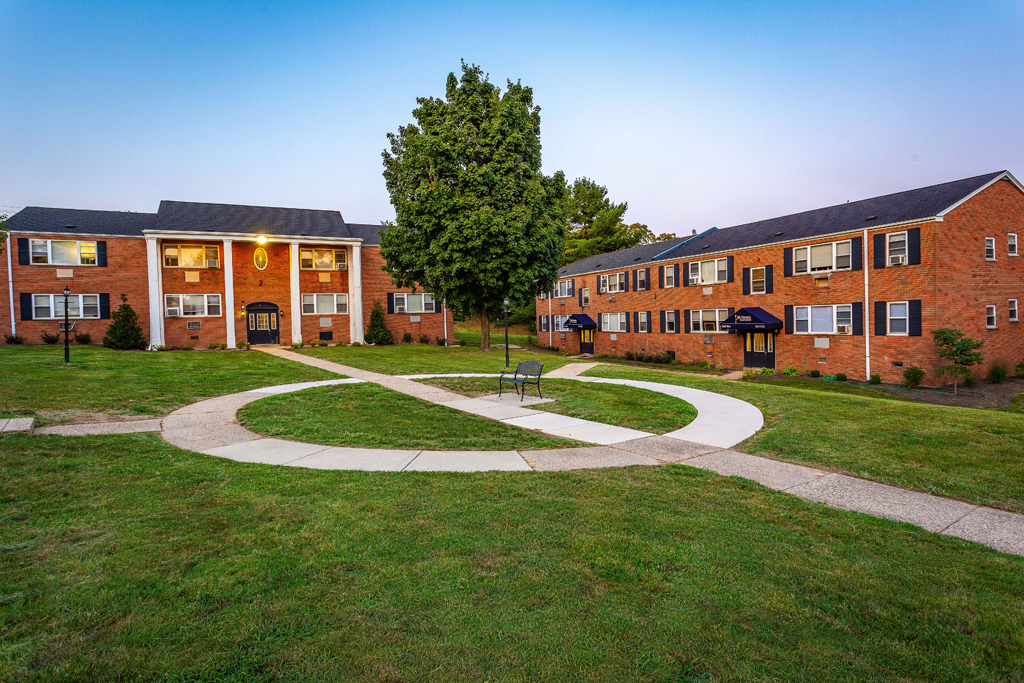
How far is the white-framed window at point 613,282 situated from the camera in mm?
36625

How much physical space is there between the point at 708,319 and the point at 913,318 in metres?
10.7

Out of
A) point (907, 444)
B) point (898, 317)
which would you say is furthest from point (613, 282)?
point (907, 444)

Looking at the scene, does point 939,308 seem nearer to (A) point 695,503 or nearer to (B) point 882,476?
(B) point 882,476

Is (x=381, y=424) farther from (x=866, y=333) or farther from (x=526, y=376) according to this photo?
(x=866, y=333)

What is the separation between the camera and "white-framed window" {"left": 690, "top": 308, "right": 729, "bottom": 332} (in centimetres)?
2956

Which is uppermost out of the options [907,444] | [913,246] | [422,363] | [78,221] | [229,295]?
[78,221]

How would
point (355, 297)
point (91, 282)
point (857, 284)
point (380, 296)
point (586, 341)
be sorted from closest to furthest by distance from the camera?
point (857, 284) → point (91, 282) → point (355, 297) → point (380, 296) → point (586, 341)

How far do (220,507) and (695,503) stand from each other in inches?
179

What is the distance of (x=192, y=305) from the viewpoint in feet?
96.1

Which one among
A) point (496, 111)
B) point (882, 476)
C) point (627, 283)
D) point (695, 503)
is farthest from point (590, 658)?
point (627, 283)

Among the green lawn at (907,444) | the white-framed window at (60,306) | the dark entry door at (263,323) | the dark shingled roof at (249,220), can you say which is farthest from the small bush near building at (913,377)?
the white-framed window at (60,306)

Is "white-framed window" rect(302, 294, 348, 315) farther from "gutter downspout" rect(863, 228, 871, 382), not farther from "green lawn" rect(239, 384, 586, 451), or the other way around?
"gutter downspout" rect(863, 228, 871, 382)

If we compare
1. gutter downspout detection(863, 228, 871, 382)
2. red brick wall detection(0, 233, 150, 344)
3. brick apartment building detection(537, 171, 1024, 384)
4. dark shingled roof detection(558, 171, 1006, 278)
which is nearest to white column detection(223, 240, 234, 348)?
red brick wall detection(0, 233, 150, 344)

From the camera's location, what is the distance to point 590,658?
2.67 m
